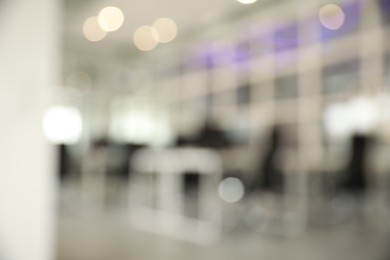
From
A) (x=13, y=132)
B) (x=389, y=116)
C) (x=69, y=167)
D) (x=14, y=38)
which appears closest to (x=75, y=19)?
(x=14, y=38)

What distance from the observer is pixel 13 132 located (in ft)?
6.62

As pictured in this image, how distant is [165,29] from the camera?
2918 mm

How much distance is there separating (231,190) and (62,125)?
101 inches

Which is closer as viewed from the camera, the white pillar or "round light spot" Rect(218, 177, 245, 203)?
the white pillar

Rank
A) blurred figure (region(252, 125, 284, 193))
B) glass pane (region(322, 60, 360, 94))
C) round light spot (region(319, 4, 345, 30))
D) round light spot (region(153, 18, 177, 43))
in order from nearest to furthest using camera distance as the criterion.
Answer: round light spot (region(153, 18, 177, 43)), round light spot (region(319, 4, 345, 30)), blurred figure (region(252, 125, 284, 193)), glass pane (region(322, 60, 360, 94))

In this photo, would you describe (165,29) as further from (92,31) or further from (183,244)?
(183,244)

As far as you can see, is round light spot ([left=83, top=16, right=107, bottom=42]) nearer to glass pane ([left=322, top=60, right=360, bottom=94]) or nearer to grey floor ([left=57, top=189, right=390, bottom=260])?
grey floor ([left=57, top=189, right=390, bottom=260])

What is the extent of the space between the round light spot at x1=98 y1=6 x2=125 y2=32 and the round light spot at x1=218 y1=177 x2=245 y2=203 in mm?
2345

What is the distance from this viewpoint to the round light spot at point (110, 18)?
2391 mm

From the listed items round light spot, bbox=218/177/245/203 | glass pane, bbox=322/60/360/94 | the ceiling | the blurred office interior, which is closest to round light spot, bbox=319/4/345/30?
the blurred office interior

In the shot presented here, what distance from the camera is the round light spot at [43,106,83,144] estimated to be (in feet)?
6.87

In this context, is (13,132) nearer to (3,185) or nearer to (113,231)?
(3,185)

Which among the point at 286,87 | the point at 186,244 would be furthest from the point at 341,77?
the point at 186,244

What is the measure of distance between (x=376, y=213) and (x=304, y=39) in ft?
6.65
